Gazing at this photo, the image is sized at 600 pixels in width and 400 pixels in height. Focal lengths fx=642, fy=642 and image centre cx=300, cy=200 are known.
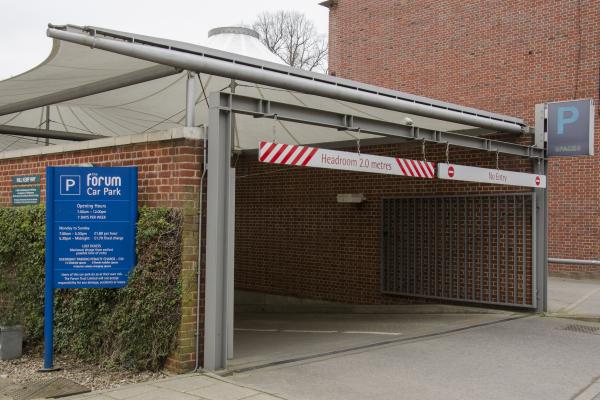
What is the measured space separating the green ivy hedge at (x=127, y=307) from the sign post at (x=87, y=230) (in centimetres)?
18

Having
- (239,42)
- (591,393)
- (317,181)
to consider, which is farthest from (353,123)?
(239,42)

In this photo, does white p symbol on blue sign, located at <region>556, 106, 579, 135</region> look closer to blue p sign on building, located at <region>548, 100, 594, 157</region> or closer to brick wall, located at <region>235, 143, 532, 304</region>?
blue p sign on building, located at <region>548, 100, 594, 157</region>

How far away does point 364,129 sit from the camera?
8602 millimetres

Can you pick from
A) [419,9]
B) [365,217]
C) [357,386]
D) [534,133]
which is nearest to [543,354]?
[357,386]

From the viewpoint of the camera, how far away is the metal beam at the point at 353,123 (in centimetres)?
734

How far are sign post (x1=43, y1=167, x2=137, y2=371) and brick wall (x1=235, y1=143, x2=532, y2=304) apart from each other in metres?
6.70

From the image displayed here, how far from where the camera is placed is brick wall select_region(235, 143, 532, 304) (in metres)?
12.5

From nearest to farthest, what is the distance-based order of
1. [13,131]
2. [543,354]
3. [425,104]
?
[543,354], [425,104], [13,131]

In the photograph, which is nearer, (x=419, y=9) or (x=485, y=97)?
(x=485, y=97)

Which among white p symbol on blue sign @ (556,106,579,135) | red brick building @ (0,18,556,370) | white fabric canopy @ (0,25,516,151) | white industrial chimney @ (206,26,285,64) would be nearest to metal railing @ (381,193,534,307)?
red brick building @ (0,18,556,370)

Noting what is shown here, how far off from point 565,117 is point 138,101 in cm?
753

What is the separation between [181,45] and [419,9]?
1633cm

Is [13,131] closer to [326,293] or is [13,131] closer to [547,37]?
[326,293]

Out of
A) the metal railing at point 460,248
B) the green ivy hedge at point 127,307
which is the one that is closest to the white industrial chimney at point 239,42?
the metal railing at point 460,248
